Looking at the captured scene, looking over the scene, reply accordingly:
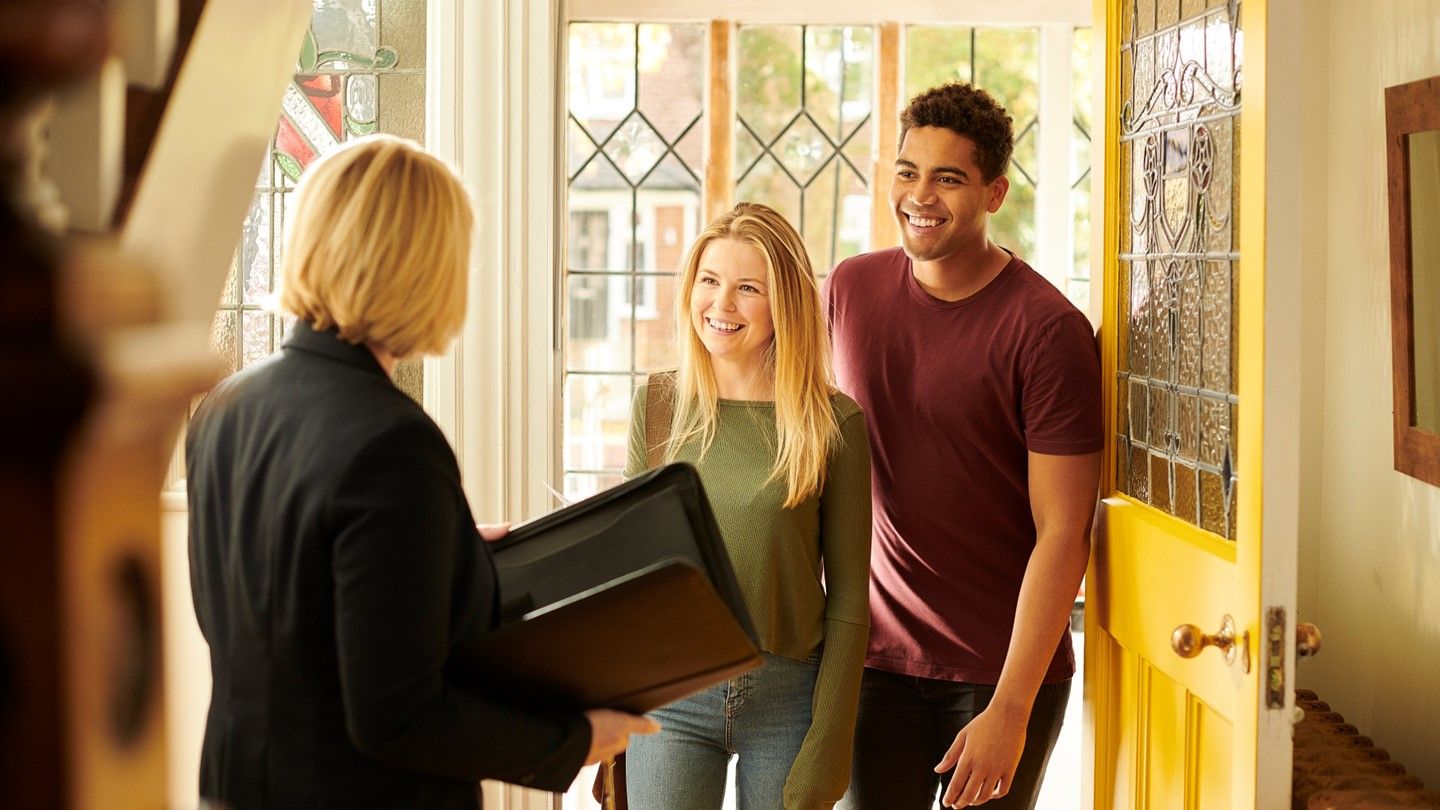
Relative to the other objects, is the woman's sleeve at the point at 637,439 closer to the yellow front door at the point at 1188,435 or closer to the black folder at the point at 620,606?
the black folder at the point at 620,606

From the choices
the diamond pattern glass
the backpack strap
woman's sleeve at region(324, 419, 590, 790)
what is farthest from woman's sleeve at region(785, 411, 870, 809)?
the diamond pattern glass

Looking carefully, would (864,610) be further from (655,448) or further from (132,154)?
(132,154)

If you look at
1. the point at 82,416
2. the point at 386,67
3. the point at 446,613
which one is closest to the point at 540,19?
the point at 386,67

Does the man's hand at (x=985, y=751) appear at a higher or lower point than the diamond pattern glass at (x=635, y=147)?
lower

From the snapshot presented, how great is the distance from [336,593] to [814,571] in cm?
109

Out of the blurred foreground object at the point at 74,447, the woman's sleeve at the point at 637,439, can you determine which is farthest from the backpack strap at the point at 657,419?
the blurred foreground object at the point at 74,447

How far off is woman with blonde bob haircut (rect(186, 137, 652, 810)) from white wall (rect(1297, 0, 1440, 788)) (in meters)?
1.69

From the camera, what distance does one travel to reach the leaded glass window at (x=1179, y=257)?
75.7 inches

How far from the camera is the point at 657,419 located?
2.21 meters

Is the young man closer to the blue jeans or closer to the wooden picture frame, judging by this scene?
the blue jeans

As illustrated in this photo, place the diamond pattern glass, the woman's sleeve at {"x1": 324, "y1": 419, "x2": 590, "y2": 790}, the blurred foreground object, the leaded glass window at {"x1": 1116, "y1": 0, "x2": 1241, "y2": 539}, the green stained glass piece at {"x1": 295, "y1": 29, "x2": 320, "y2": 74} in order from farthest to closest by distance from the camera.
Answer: the diamond pattern glass < the green stained glass piece at {"x1": 295, "y1": 29, "x2": 320, "y2": 74} < the leaded glass window at {"x1": 1116, "y1": 0, "x2": 1241, "y2": 539} < the woman's sleeve at {"x1": 324, "y1": 419, "x2": 590, "y2": 790} < the blurred foreground object

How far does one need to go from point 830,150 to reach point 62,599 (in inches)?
184

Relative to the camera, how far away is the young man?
7.06 feet

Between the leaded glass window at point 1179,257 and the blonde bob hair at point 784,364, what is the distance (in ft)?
1.88
